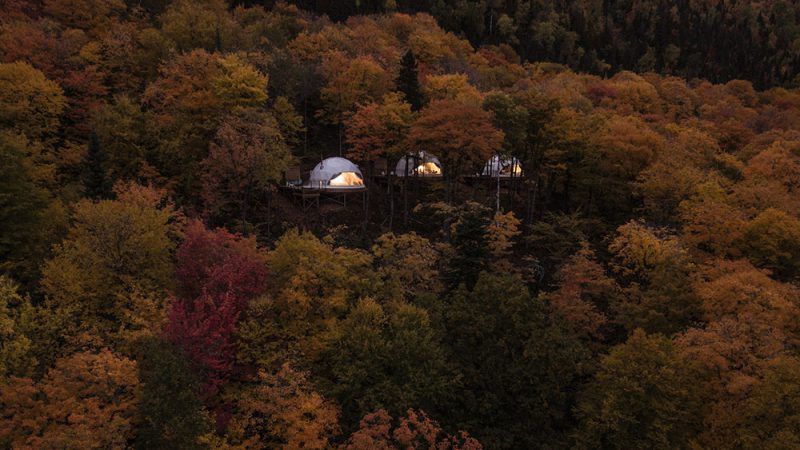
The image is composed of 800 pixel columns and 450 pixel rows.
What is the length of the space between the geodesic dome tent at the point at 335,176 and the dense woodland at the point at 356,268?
2307 mm

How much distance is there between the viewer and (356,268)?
127 ft

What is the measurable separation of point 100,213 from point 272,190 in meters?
21.4

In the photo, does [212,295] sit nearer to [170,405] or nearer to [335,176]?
[170,405]

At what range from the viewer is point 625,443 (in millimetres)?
30922

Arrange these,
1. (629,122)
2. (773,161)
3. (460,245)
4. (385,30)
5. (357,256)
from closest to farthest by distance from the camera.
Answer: (357,256)
(460,245)
(773,161)
(629,122)
(385,30)

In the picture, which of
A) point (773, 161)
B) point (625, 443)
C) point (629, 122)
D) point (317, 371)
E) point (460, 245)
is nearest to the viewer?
point (625, 443)

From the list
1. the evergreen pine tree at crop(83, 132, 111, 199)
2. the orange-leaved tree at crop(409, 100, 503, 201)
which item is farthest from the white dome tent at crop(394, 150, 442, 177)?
the evergreen pine tree at crop(83, 132, 111, 199)

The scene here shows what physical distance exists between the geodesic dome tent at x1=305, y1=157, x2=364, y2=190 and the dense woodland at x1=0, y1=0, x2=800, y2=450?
7.57 feet

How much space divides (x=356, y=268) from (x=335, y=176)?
20.9 metres

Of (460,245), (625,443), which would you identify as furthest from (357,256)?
(625,443)

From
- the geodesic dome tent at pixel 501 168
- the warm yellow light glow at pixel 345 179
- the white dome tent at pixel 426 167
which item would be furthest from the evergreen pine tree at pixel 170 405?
the geodesic dome tent at pixel 501 168

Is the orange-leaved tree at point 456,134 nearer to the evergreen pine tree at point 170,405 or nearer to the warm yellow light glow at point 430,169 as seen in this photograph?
the warm yellow light glow at point 430,169

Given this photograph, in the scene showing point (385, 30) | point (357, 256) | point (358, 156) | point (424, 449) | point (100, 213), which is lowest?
point (424, 449)

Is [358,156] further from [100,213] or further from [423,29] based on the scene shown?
[423,29]
